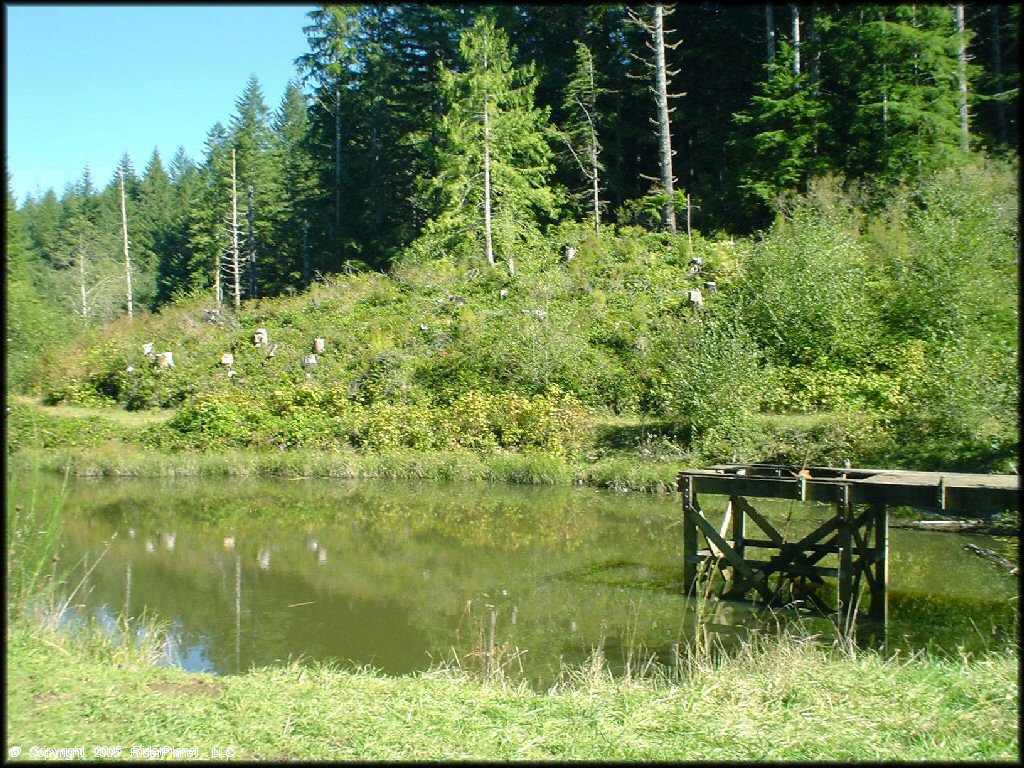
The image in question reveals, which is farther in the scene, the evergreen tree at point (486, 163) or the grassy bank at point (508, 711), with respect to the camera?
the evergreen tree at point (486, 163)

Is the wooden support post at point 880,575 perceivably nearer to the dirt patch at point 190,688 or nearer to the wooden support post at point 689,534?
the wooden support post at point 689,534

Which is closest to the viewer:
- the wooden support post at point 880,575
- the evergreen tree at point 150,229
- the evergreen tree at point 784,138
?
the wooden support post at point 880,575

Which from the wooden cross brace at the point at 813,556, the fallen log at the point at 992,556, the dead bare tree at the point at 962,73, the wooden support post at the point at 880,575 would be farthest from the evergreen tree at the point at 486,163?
the wooden support post at the point at 880,575

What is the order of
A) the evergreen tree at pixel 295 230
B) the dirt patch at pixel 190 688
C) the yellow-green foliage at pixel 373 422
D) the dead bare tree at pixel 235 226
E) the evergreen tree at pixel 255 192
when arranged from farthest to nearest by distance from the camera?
1. the evergreen tree at pixel 255 192
2. the evergreen tree at pixel 295 230
3. the dead bare tree at pixel 235 226
4. the yellow-green foliage at pixel 373 422
5. the dirt patch at pixel 190 688

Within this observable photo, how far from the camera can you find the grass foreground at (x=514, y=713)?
5.02m

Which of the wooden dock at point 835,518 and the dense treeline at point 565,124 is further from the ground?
the dense treeline at point 565,124

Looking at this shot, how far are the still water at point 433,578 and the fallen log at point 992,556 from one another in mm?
148

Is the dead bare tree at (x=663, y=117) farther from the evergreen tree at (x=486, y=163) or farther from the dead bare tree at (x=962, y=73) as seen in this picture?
the dead bare tree at (x=962, y=73)

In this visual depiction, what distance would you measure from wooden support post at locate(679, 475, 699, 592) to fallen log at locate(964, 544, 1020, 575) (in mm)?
3915

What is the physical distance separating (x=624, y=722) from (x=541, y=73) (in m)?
36.3

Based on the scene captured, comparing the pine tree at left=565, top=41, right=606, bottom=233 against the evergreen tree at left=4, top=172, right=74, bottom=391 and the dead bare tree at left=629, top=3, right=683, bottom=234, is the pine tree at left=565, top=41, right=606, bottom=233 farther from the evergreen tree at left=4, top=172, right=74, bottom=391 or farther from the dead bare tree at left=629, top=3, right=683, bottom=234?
the evergreen tree at left=4, top=172, right=74, bottom=391

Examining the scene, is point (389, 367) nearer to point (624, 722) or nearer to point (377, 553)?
point (377, 553)

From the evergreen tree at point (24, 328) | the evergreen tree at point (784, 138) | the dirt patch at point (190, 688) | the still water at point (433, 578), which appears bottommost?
the still water at point (433, 578)

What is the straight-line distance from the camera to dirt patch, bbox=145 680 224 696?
618 centimetres
